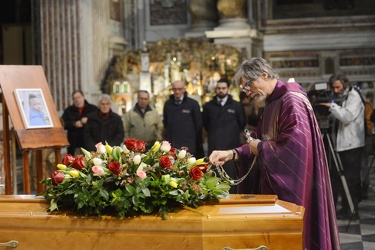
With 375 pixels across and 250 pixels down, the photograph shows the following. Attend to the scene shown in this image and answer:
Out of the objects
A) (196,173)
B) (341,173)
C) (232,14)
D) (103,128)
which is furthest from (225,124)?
(196,173)

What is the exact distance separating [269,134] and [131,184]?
1520mm

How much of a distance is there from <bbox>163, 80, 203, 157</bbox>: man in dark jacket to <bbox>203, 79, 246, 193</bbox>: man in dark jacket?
0.50ft

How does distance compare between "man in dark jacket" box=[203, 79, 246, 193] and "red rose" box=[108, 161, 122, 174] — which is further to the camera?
"man in dark jacket" box=[203, 79, 246, 193]

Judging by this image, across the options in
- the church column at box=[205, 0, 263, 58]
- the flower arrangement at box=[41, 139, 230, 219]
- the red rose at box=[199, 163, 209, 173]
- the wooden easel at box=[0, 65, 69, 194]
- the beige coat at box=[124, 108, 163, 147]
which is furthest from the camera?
the church column at box=[205, 0, 263, 58]

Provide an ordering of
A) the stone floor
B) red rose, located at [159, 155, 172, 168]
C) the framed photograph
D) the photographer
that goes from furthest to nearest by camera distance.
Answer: the photographer < the stone floor < the framed photograph < red rose, located at [159, 155, 172, 168]

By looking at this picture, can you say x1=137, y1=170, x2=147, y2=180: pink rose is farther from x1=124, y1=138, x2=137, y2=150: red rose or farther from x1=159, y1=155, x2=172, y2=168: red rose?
x1=124, y1=138, x2=137, y2=150: red rose

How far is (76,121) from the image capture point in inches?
421

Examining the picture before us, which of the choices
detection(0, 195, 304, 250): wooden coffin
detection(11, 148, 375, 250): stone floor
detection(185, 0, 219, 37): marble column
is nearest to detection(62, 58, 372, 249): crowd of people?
detection(11, 148, 375, 250): stone floor

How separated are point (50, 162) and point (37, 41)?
5.45 m

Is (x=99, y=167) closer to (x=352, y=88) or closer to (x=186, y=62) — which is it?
(x=352, y=88)

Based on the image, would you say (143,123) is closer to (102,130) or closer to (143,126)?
(143,126)

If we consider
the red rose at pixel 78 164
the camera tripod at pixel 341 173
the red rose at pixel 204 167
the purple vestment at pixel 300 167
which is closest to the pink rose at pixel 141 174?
the red rose at pixel 78 164

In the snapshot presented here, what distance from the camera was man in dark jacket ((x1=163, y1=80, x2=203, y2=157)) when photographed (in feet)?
34.1

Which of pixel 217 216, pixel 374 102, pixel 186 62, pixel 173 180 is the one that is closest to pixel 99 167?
pixel 173 180
